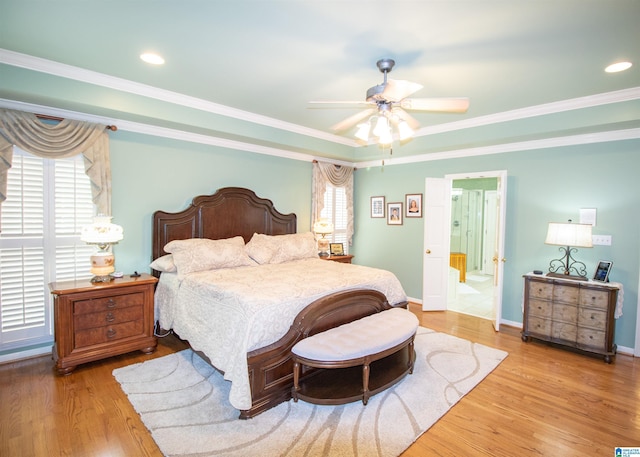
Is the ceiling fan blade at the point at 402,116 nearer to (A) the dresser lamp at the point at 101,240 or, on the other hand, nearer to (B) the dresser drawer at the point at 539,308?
(B) the dresser drawer at the point at 539,308

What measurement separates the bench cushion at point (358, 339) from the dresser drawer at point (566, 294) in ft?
6.51

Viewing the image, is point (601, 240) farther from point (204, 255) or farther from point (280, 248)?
point (204, 255)

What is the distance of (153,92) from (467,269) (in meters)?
7.92

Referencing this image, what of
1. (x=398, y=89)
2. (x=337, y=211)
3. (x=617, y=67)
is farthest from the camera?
(x=337, y=211)

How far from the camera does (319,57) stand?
2.67 m

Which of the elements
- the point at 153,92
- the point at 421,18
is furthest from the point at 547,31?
the point at 153,92

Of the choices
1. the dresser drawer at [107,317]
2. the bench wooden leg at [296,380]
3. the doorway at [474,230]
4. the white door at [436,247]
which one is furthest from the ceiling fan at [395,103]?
the doorway at [474,230]

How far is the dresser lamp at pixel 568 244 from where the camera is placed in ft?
Answer: 11.8

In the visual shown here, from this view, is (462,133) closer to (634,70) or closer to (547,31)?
(634,70)

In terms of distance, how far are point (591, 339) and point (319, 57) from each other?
415 cm

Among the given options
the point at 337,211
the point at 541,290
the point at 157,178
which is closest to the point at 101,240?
the point at 157,178

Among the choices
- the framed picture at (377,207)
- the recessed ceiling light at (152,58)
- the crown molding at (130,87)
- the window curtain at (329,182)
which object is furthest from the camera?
the framed picture at (377,207)

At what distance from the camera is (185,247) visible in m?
3.73

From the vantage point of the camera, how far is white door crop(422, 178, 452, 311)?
508 centimetres
